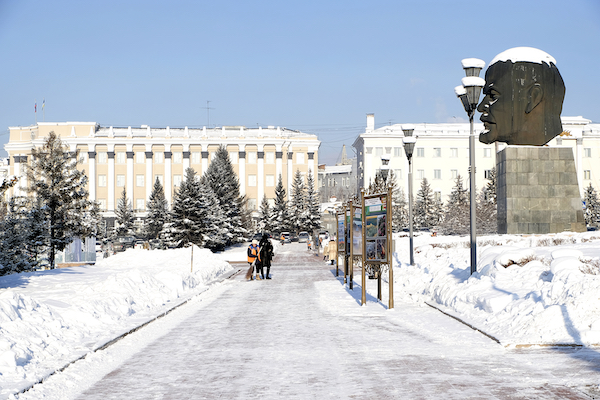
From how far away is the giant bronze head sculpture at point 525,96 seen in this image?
25031mm

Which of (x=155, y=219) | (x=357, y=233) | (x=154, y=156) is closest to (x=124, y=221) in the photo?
(x=155, y=219)

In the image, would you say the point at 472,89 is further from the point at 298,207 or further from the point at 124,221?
the point at 124,221

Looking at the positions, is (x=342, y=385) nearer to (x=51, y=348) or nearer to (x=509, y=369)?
(x=509, y=369)

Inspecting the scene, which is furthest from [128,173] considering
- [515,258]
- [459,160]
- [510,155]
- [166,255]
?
[515,258]

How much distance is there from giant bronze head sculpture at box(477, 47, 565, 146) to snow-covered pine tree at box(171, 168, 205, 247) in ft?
108

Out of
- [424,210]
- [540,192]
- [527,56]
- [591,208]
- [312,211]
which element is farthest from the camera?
[312,211]

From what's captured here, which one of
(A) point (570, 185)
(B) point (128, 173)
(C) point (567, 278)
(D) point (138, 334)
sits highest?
(B) point (128, 173)

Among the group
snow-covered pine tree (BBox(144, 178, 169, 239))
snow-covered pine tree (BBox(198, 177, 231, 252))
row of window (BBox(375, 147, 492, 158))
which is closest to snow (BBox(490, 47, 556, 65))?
snow-covered pine tree (BBox(198, 177, 231, 252))

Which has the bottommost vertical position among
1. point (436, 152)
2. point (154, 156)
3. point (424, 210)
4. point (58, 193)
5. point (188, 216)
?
point (188, 216)

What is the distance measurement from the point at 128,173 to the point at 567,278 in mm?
113555

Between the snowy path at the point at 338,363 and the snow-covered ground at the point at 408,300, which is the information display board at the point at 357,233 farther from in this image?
the snowy path at the point at 338,363

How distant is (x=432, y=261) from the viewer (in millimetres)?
23078

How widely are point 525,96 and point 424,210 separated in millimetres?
68102

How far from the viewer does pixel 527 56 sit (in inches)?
985
